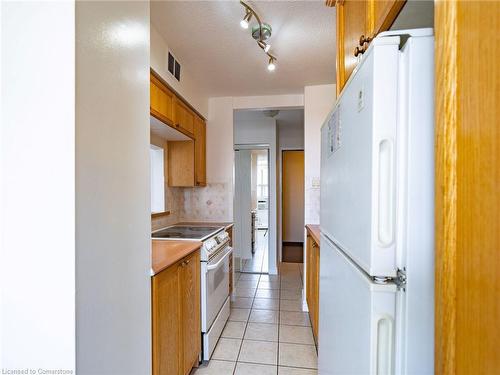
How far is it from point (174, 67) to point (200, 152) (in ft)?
3.41

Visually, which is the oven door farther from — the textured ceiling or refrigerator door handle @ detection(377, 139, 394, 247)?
the textured ceiling

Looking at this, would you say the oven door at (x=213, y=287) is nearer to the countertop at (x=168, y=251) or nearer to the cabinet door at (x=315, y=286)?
the countertop at (x=168, y=251)

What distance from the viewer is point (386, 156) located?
54 centimetres

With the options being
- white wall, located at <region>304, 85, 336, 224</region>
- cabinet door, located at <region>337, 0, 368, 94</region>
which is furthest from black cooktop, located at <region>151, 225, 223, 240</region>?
cabinet door, located at <region>337, 0, 368, 94</region>

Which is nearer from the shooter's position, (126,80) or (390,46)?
(390,46)

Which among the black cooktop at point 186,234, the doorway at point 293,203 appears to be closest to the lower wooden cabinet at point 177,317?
the black cooktop at point 186,234

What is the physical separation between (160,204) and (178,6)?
1.83 meters

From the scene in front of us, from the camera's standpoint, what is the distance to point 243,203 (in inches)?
169

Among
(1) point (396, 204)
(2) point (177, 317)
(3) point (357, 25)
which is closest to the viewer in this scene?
(1) point (396, 204)

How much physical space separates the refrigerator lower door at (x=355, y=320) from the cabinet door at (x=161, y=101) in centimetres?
154
